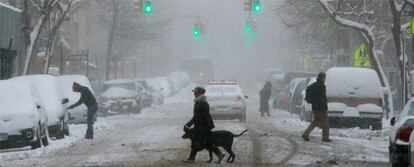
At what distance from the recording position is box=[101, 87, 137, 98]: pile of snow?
4112 cm

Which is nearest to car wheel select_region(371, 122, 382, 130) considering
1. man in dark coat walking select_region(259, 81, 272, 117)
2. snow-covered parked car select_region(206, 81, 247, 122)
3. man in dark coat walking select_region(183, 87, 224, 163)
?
snow-covered parked car select_region(206, 81, 247, 122)

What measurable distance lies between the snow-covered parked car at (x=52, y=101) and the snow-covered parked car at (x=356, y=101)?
24.7 ft

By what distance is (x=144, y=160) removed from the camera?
16.7 metres

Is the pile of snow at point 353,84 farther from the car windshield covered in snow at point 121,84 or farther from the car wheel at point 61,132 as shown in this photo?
the car windshield covered in snow at point 121,84

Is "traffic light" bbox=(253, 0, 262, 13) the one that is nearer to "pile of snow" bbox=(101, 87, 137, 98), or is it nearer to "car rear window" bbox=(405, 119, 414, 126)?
"pile of snow" bbox=(101, 87, 137, 98)

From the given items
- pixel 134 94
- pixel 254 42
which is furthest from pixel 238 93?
pixel 254 42

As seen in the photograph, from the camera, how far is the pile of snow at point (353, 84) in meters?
26.1

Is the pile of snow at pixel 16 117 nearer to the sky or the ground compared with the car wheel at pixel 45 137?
nearer to the sky

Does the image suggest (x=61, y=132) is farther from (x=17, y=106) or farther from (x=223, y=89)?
(x=223, y=89)

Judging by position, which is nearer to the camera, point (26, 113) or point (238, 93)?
point (26, 113)

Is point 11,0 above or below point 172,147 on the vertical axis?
above

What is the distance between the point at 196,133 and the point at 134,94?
26.2 metres

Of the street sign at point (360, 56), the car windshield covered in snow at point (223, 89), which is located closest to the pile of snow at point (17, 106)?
the car windshield covered in snow at point (223, 89)

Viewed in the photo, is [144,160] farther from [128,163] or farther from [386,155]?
[386,155]
